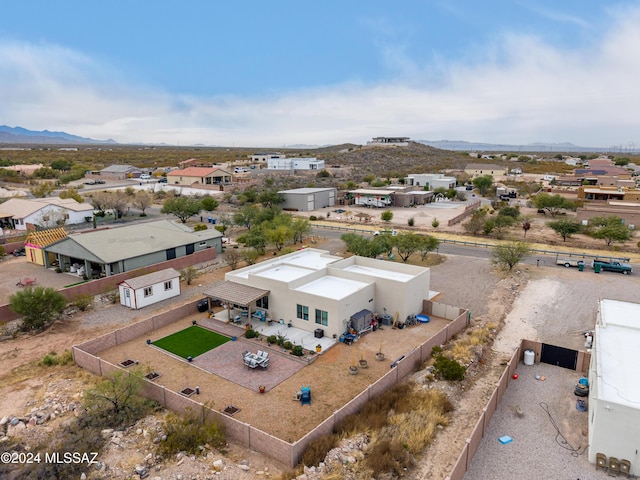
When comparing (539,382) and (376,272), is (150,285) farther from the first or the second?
Answer: (539,382)

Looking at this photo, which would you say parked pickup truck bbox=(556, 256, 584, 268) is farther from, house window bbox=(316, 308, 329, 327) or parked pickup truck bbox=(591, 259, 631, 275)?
house window bbox=(316, 308, 329, 327)

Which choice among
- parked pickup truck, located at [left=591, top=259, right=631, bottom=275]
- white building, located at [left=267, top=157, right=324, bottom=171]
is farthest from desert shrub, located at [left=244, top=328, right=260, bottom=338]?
white building, located at [left=267, top=157, right=324, bottom=171]

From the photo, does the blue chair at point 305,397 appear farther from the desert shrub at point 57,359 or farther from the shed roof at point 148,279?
the shed roof at point 148,279

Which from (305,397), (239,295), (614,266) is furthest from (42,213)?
(614,266)

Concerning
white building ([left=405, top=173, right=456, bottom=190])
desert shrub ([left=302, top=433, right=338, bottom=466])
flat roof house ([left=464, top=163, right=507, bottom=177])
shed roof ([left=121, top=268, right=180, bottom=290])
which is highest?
flat roof house ([left=464, top=163, right=507, bottom=177])

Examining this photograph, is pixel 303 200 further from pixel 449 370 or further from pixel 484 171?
pixel 484 171

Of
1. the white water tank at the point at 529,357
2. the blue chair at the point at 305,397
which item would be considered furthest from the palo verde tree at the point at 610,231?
the blue chair at the point at 305,397
